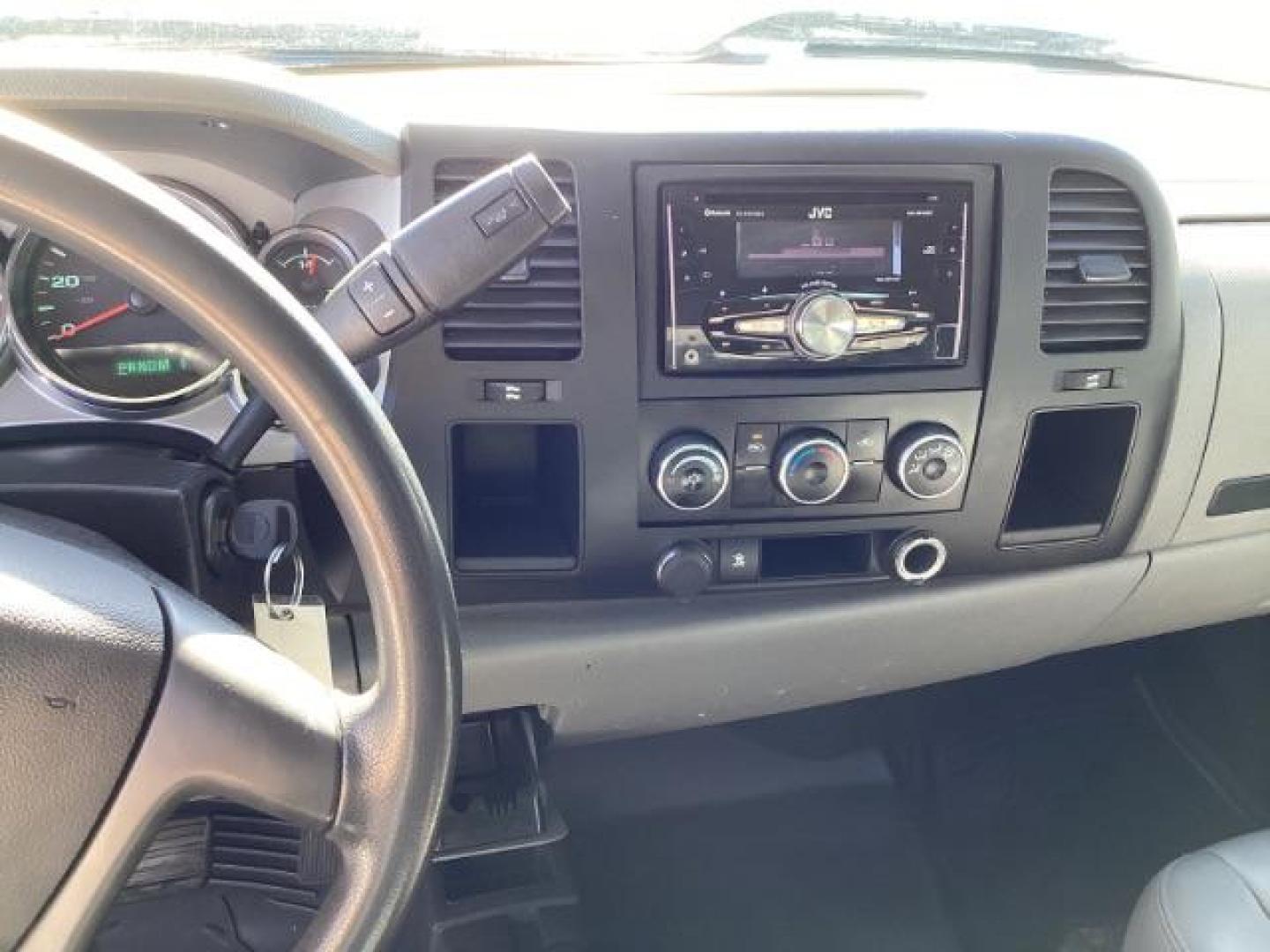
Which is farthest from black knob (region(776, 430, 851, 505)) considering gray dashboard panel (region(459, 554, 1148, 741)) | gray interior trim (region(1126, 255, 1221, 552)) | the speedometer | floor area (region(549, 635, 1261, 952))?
floor area (region(549, 635, 1261, 952))

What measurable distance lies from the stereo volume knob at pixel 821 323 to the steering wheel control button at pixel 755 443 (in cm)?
8

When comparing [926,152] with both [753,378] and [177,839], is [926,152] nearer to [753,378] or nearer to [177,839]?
[753,378]

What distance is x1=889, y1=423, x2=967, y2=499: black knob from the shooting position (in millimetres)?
1269

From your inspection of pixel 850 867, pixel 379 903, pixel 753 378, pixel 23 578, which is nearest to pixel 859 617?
pixel 753 378

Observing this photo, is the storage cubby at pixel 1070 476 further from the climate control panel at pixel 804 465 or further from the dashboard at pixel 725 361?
the climate control panel at pixel 804 465

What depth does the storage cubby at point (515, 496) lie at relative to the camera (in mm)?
1253

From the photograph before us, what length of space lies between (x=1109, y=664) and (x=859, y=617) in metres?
0.70

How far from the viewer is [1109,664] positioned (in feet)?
6.26

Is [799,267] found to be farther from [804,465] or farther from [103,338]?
[103,338]

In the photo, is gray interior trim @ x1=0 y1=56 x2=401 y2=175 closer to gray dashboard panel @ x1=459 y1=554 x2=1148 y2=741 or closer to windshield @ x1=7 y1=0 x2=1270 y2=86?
windshield @ x1=7 y1=0 x2=1270 y2=86

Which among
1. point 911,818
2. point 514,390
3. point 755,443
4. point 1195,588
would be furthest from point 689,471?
point 911,818

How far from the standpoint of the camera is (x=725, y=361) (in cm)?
121

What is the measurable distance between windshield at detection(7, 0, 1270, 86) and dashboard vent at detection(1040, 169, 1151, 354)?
1.34ft

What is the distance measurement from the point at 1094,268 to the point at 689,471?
17.4 inches
